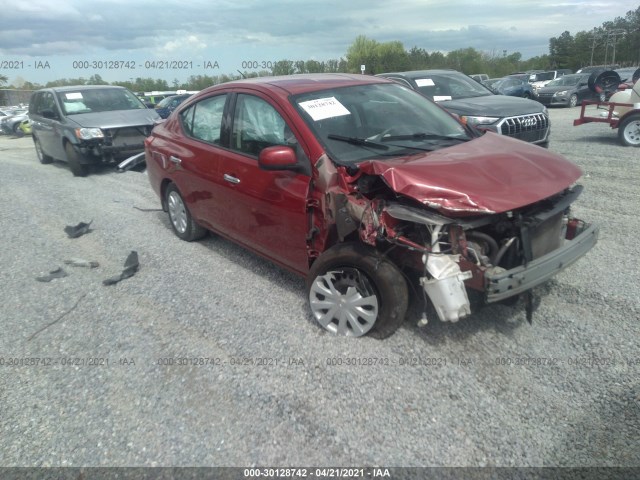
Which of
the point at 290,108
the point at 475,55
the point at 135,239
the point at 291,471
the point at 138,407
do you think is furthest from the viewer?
the point at 475,55

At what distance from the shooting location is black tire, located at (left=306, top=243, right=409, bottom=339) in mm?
3113

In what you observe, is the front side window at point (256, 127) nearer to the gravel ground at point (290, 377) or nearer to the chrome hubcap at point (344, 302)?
the chrome hubcap at point (344, 302)

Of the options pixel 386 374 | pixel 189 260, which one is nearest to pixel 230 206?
pixel 189 260

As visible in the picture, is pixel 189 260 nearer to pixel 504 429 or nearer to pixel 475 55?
pixel 504 429

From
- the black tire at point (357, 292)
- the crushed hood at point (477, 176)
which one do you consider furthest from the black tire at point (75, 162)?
the crushed hood at point (477, 176)

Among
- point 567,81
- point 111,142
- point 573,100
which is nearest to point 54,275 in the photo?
point 111,142

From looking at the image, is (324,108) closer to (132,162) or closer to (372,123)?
(372,123)

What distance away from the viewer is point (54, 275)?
15.9ft

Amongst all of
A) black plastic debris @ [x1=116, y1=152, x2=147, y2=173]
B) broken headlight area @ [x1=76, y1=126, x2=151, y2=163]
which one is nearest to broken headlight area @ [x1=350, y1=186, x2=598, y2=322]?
black plastic debris @ [x1=116, y1=152, x2=147, y2=173]

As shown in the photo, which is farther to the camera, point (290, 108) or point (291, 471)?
point (290, 108)

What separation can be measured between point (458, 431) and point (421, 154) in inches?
72.2

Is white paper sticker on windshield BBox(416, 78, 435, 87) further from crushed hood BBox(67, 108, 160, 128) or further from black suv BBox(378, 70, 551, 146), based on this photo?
crushed hood BBox(67, 108, 160, 128)

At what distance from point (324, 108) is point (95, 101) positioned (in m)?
8.41

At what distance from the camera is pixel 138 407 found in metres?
2.88
